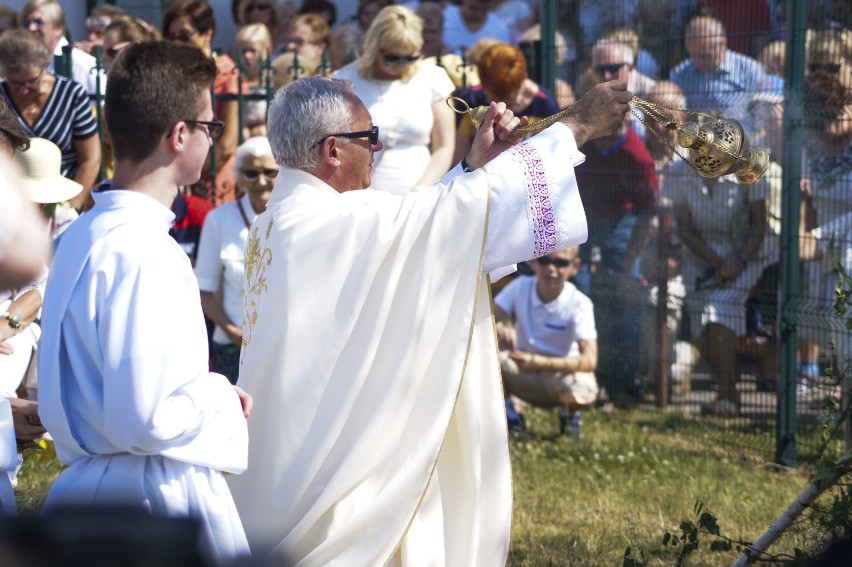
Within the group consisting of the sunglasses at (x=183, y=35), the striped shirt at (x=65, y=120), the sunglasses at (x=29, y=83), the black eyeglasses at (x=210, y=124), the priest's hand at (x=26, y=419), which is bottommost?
the priest's hand at (x=26, y=419)

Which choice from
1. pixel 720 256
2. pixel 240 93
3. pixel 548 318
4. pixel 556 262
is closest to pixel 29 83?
pixel 240 93

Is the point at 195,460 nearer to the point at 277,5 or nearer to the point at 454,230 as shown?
the point at 454,230

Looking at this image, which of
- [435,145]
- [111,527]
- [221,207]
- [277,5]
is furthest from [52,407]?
[277,5]

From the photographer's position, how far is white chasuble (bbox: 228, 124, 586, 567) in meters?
3.96

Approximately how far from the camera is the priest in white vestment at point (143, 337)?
2.98 meters

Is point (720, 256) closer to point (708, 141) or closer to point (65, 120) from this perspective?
point (708, 141)

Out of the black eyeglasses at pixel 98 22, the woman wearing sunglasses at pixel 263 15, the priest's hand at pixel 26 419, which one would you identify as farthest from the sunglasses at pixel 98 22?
the priest's hand at pixel 26 419

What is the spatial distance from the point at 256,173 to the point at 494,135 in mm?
2937

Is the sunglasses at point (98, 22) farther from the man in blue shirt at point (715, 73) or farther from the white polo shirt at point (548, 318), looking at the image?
the man in blue shirt at point (715, 73)

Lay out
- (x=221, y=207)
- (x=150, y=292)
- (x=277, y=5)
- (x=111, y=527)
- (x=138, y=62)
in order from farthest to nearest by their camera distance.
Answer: (x=277, y=5)
(x=221, y=207)
(x=138, y=62)
(x=150, y=292)
(x=111, y=527)

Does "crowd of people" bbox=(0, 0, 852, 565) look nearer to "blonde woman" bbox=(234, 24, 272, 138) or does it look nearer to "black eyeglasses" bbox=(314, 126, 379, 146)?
"black eyeglasses" bbox=(314, 126, 379, 146)

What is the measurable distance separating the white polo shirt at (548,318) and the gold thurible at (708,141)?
12.0ft

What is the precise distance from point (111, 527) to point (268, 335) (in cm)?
244

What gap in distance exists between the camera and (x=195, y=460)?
3111 millimetres
